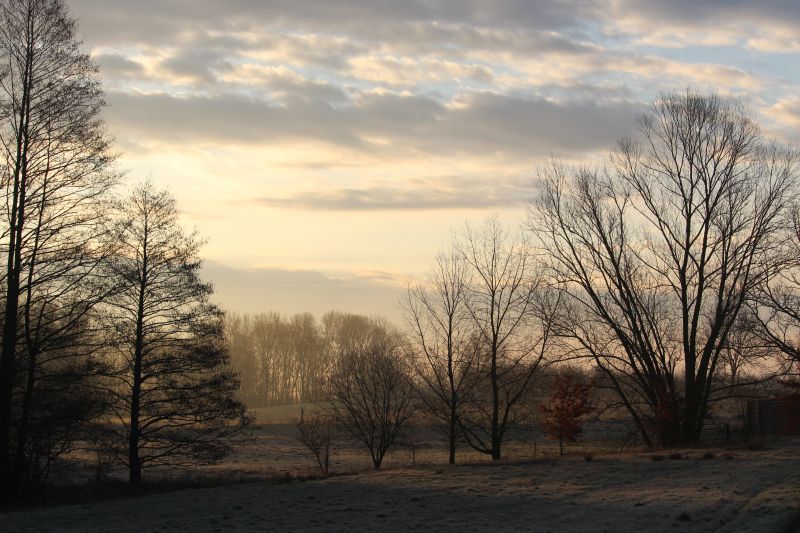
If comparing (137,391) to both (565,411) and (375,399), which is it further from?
(565,411)

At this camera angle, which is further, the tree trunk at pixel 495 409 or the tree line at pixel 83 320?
the tree trunk at pixel 495 409

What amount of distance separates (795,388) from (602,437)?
18201mm

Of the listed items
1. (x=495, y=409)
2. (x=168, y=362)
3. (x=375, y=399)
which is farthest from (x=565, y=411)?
(x=168, y=362)

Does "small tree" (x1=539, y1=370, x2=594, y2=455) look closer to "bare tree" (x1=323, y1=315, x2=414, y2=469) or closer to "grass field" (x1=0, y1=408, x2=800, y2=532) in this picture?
"bare tree" (x1=323, y1=315, x2=414, y2=469)

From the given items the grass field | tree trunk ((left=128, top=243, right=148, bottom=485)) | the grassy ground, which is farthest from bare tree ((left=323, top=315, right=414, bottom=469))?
tree trunk ((left=128, top=243, right=148, bottom=485))

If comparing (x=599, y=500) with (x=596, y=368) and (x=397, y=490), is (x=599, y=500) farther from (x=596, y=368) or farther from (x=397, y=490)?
(x=596, y=368)

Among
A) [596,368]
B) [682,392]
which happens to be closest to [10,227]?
[596,368]

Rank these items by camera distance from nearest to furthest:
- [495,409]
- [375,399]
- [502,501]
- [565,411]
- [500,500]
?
[502,501] → [500,500] → [495,409] → [375,399] → [565,411]

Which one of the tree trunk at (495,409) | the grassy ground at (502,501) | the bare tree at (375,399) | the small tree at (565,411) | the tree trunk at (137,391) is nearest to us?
the grassy ground at (502,501)

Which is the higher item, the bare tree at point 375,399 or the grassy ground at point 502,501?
the bare tree at point 375,399

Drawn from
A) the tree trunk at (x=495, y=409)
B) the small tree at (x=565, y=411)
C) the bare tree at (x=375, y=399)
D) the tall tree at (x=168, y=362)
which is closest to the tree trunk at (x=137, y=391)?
the tall tree at (x=168, y=362)

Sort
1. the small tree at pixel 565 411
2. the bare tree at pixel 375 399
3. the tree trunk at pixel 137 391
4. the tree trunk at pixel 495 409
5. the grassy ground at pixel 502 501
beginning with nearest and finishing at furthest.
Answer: the grassy ground at pixel 502 501
the tree trunk at pixel 137 391
the tree trunk at pixel 495 409
the bare tree at pixel 375 399
the small tree at pixel 565 411

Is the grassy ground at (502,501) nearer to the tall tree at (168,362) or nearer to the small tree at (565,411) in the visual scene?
the tall tree at (168,362)

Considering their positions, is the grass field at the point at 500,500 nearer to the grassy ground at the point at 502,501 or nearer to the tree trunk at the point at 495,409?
the grassy ground at the point at 502,501
